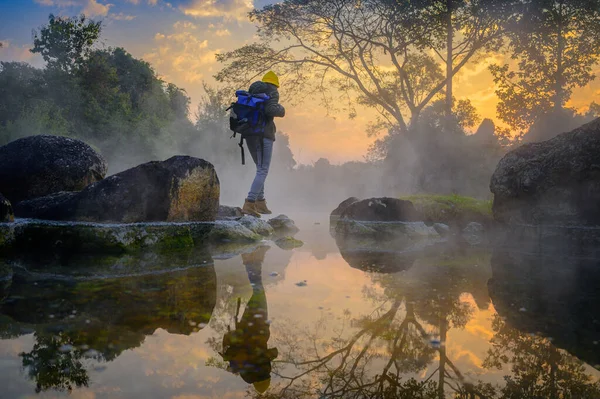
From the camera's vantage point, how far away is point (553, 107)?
78.5ft

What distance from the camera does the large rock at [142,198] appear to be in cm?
632

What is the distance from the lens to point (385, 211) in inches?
446

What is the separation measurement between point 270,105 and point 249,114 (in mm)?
539

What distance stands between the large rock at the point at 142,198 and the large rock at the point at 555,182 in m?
7.31

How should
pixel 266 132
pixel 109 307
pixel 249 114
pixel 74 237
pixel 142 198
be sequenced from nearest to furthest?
pixel 109 307
pixel 74 237
pixel 142 198
pixel 249 114
pixel 266 132

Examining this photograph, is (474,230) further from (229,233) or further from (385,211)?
(229,233)

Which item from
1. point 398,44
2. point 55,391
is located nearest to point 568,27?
point 398,44

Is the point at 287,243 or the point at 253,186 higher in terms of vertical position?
the point at 253,186

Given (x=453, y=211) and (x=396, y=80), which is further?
(x=396, y=80)

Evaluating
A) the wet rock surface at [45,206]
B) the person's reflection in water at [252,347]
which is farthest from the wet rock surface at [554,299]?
the wet rock surface at [45,206]

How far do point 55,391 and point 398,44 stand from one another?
2190 centimetres

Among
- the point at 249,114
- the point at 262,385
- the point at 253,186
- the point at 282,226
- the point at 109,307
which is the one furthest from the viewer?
the point at 282,226

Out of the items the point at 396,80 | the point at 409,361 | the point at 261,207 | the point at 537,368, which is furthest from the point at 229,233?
the point at 396,80

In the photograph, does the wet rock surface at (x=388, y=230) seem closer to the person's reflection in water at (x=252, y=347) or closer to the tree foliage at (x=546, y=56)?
the person's reflection in water at (x=252, y=347)
